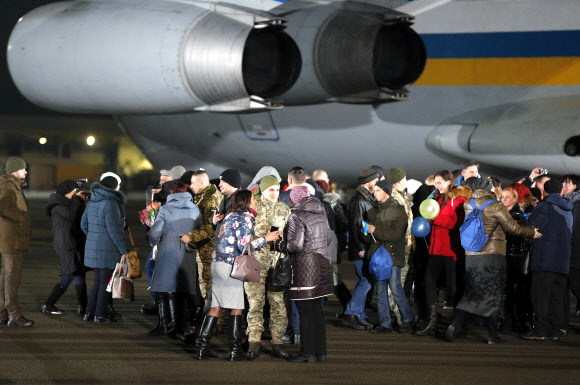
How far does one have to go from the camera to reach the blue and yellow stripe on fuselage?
1069 cm

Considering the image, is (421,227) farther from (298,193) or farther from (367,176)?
(298,193)

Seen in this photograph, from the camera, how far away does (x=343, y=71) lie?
387 inches

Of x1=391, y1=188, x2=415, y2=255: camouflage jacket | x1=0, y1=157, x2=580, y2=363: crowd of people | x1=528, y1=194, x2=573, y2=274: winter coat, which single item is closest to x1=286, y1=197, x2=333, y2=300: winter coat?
x1=0, y1=157, x2=580, y2=363: crowd of people

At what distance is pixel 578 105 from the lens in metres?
10.5

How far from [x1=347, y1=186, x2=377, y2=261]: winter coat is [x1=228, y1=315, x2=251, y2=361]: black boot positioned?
7.02 feet

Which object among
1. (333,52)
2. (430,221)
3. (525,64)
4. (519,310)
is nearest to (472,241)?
(430,221)

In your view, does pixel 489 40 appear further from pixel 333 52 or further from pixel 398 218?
pixel 398 218

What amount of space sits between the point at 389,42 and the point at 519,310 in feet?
10.8

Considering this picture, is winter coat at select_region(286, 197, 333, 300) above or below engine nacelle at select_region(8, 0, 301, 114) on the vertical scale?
below

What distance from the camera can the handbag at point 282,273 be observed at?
7293mm

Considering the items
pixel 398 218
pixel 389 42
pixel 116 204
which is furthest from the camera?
pixel 389 42

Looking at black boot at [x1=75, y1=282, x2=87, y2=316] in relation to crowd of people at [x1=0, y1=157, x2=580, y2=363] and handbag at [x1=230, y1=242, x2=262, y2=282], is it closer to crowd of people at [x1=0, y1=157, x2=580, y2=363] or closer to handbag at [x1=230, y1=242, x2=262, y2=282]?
crowd of people at [x1=0, y1=157, x2=580, y2=363]

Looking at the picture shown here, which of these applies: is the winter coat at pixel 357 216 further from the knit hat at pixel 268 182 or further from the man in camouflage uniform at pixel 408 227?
the knit hat at pixel 268 182

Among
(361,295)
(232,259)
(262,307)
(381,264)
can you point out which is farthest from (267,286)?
(361,295)
